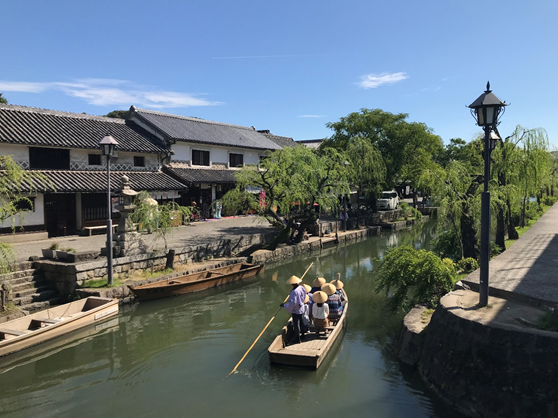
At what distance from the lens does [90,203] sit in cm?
2188

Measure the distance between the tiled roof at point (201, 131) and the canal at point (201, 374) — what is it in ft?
57.9

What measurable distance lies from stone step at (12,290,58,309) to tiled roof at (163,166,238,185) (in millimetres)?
14118

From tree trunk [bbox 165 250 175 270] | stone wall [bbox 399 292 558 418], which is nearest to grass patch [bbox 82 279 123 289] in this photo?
tree trunk [bbox 165 250 175 270]

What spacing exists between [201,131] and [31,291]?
20.8 meters

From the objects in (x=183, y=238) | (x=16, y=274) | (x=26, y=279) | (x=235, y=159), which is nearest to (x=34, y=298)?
(x=26, y=279)

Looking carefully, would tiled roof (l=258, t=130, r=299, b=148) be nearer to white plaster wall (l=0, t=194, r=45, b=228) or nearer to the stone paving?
the stone paving

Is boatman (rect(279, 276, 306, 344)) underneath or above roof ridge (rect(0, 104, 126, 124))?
underneath

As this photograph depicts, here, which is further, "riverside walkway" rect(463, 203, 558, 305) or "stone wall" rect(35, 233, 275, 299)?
"stone wall" rect(35, 233, 275, 299)

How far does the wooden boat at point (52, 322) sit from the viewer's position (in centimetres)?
985

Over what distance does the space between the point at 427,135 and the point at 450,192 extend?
20343 mm

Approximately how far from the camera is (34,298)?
13.1 m

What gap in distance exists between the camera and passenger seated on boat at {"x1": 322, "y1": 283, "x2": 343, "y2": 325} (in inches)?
411

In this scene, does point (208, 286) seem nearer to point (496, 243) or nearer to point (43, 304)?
point (43, 304)

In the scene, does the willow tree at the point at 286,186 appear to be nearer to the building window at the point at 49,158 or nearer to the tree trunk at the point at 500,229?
the building window at the point at 49,158
